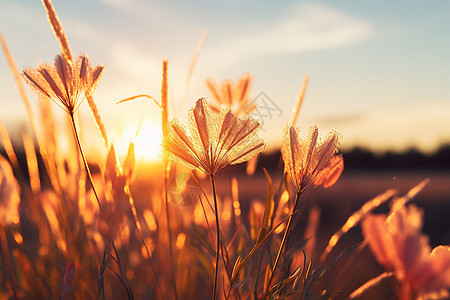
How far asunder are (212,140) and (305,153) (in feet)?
0.26

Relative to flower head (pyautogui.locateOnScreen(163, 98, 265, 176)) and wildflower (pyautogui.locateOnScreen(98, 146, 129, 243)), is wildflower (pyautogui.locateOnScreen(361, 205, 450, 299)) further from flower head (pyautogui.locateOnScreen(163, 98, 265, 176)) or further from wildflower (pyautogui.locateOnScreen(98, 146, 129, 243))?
wildflower (pyautogui.locateOnScreen(98, 146, 129, 243))

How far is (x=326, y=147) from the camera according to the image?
325mm

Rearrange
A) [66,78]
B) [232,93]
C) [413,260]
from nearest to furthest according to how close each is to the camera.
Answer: [413,260] < [66,78] < [232,93]

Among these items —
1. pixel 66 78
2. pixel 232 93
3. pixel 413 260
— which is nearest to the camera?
pixel 413 260

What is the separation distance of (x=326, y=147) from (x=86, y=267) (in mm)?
501

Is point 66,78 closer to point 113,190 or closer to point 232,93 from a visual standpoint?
point 113,190

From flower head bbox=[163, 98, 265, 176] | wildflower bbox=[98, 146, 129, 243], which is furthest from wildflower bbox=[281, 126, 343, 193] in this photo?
wildflower bbox=[98, 146, 129, 243]

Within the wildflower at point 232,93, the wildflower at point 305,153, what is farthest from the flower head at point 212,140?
the wildflower at point 232,93

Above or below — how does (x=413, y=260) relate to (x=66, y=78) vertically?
below

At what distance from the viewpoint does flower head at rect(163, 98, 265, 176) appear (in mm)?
309

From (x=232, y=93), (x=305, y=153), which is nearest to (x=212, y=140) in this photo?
(x=305, y=153)

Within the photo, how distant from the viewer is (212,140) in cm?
31

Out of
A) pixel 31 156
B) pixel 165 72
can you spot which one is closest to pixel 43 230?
pixel 31 156

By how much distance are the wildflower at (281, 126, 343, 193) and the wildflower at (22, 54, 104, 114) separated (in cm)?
18
